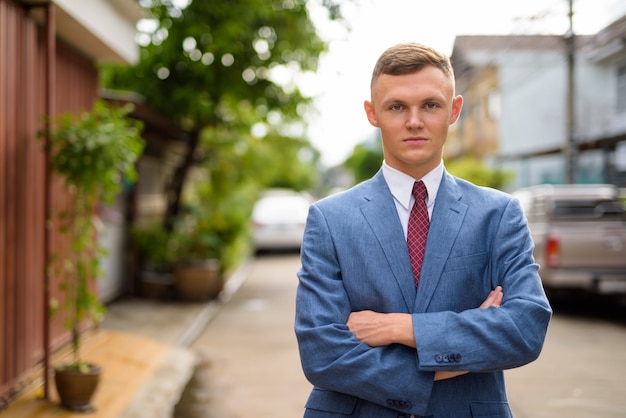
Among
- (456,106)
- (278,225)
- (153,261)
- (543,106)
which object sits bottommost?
(153,261)

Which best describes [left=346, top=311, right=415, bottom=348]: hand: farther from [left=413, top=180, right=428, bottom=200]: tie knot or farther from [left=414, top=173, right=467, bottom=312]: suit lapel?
[left=413, top=180, right=428, bottom=200]: tie knot

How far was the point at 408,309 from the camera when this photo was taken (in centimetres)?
213

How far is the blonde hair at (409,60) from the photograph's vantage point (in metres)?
2.13

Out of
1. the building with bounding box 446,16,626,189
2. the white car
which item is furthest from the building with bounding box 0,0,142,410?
the white car

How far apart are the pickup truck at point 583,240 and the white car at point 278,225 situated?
9.85 m

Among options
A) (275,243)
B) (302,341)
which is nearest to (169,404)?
(302,341)

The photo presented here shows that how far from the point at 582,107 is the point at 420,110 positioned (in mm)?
21701

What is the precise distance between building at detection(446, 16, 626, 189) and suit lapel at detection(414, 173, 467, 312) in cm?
1460

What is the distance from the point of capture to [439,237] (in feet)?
7.04

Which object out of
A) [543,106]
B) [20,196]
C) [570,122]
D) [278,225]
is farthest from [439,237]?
[543,106]

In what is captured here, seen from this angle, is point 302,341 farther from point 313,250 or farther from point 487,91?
point 487,91

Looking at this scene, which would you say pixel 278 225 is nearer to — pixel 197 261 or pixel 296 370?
pixel 197 261

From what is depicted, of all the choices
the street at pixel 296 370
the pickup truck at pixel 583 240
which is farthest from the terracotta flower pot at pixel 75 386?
the pickup truck at pixel 583 240

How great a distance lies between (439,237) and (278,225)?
18435mm
